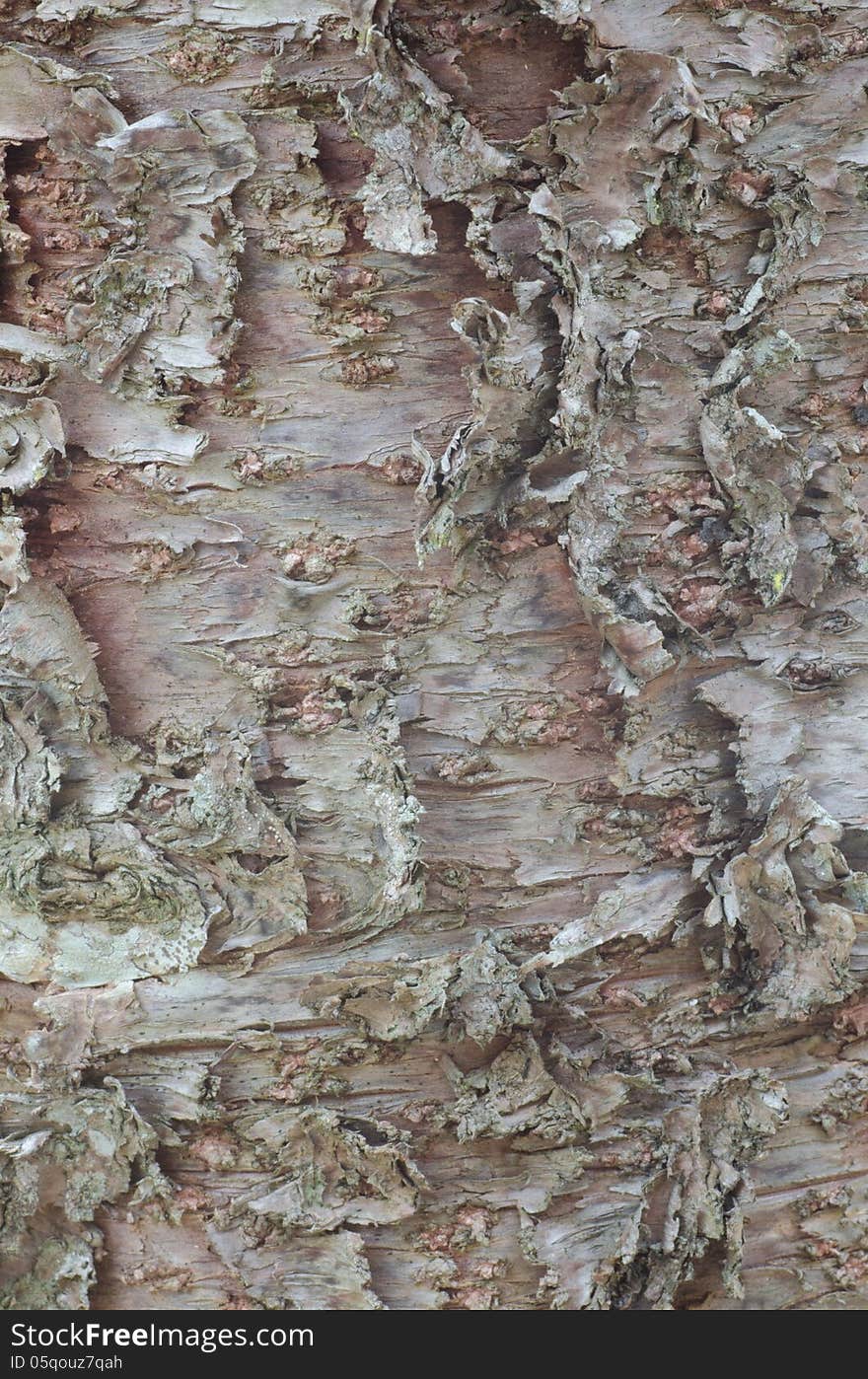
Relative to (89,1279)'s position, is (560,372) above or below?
above

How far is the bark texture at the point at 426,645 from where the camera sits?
1374 millimetres

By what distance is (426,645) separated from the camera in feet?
4.83

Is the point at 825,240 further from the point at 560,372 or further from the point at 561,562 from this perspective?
the point at 561,562

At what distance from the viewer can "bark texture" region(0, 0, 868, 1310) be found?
137 cm

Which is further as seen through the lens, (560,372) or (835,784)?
(835,784)

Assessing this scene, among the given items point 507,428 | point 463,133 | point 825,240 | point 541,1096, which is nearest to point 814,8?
point 825,240

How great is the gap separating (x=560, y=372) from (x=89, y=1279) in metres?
1.42

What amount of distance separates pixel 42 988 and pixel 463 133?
1279 millimetres

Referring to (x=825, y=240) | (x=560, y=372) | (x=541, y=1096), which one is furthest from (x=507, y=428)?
(x=541, y=1096)

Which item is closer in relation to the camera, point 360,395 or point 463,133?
point 463,133

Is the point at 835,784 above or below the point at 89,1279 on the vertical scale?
above
